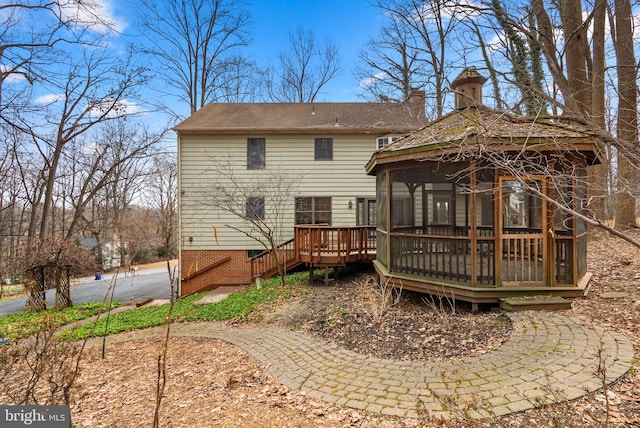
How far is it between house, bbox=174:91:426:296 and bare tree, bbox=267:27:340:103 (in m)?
11.2

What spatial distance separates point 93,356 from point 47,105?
4.61 metres

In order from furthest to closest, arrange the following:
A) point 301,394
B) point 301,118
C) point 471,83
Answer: point 301,118, point 471,83, point 301,394

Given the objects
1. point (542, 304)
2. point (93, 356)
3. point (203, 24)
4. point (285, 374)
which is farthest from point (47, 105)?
point (203, 24)

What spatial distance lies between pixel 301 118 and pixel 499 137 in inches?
397

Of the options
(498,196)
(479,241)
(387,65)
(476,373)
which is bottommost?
(476,373)

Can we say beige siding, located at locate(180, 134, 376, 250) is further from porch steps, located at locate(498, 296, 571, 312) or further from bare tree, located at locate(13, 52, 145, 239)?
porch steps, located at locate(498, 296, 571, 312)

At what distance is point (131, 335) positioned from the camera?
23.0 ft

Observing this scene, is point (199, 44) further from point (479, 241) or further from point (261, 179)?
point (479, 241)

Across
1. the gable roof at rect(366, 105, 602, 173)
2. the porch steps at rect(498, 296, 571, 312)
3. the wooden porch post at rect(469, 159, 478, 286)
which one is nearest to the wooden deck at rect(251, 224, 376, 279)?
the gable roof at rect(366, 105, 602, 173)

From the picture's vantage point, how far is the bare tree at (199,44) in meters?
20.3

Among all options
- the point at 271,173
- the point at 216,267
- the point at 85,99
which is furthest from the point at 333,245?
the point at 85,99

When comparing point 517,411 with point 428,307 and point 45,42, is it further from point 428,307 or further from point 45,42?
point 45,42

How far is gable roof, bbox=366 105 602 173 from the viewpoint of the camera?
5379 mm

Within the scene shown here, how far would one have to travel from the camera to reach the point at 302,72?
23625mm
